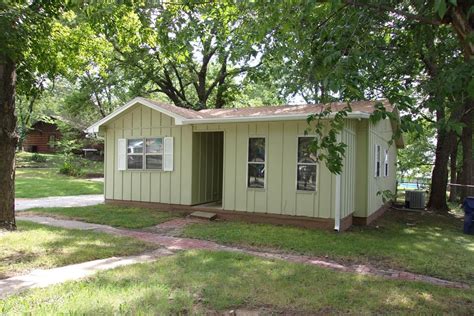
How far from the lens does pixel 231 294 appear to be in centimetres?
442

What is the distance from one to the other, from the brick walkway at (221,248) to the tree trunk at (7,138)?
1633mm

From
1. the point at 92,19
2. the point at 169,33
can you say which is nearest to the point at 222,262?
the point at 169,33

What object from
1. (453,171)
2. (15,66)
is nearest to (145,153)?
(15,66)

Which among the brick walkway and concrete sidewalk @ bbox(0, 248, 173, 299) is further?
the brick walkway

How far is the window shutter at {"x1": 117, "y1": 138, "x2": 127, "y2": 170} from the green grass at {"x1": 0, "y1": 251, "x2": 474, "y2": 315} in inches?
279

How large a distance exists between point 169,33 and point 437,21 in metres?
3.44

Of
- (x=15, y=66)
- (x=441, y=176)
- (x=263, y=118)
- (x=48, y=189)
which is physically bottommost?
(x=48, y=189)

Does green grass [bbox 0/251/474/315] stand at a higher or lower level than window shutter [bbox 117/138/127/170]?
lower

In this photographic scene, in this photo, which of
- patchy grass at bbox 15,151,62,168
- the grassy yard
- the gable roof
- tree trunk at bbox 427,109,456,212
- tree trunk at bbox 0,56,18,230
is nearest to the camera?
tree trunk at bbox 0,56,18,230

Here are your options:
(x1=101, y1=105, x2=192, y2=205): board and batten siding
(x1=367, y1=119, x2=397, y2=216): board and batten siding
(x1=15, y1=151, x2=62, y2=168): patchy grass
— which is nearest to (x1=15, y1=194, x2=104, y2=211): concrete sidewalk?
(x1=101, y1=105, x2=192, y2=205): board and batten siding

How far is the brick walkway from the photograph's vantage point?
5703 mm

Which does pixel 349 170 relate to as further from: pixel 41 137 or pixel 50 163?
pixel 41 137

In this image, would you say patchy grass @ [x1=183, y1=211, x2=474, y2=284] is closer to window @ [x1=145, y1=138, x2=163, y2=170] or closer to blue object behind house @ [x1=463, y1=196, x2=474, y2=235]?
blue object behind house @ [x1=463, y1=196, x2=474, y2=235]

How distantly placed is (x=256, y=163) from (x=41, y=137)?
38.1 meters
